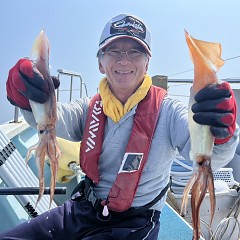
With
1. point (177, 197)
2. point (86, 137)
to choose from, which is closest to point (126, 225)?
point (86, 137)

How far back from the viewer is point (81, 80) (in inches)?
245

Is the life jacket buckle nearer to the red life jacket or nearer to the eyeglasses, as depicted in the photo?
the red life jacket

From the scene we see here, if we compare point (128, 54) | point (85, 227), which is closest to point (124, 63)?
point (128, 54)

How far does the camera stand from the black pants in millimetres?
2152

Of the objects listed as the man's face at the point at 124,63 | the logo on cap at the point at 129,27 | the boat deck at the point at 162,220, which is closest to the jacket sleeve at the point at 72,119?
the man's face at the point at 124,63

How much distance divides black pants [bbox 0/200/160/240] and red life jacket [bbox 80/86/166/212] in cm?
12

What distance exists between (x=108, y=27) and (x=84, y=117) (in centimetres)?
74

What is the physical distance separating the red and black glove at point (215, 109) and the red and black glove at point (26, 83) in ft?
2.66

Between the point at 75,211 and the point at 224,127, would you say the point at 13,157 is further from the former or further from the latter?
the point at 224,127

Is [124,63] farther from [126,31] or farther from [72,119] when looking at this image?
[72,119]

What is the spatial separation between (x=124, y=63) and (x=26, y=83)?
75 centimetres

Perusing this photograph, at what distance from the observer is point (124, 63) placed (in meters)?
2.25

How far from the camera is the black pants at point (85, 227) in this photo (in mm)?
2152

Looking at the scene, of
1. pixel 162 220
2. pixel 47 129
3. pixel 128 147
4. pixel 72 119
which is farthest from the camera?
pixel 162 220
